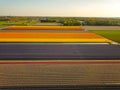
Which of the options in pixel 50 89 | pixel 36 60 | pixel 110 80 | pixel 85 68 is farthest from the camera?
pixel 36 60

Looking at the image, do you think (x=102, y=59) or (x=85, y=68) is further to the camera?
(x=102, y=59)

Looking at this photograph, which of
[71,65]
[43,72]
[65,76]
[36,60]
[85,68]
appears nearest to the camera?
[65,76]

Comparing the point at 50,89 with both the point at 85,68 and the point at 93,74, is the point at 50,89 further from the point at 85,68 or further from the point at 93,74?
the point at 85,68

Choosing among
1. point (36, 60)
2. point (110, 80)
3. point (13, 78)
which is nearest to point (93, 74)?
point (110, 80)

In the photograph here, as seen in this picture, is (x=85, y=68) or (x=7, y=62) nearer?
(x=85, y=68)

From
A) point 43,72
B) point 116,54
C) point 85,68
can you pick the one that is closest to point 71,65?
point 85,68

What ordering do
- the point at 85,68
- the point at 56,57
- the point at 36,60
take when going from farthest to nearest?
the point at 56,57 → the point at 36,60 → the point at 85,68

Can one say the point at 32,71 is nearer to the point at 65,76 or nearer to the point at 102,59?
the point at 65,76

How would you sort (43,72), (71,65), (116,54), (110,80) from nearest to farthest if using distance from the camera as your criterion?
(110,80) → (43,72) → (71,65) → (116,54)
